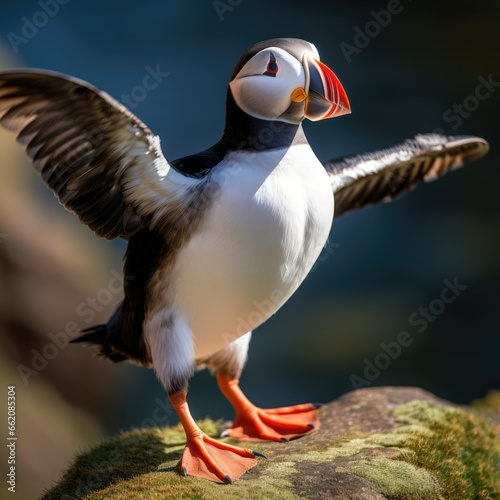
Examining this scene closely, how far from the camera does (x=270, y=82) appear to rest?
7.91ft

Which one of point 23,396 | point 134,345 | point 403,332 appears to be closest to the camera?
point 134,345

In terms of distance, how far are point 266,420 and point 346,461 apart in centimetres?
57

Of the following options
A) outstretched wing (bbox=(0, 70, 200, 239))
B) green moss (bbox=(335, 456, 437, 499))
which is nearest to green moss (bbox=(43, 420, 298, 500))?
green moss (bbox=(335, 456, 437, 499))

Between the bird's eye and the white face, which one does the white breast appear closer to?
the white face

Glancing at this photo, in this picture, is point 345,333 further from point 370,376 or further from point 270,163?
point 270,163

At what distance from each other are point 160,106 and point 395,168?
4242 millimetres

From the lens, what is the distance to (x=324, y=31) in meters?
7.48

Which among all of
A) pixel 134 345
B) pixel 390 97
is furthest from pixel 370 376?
pixel 134 345

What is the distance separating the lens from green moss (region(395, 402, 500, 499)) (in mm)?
2605

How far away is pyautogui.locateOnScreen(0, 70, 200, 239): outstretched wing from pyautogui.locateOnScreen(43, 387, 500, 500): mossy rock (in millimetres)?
861

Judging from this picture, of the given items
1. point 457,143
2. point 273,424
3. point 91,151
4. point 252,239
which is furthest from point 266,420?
point 457,143

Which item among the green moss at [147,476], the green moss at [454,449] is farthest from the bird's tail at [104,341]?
the green moss at [454,449]

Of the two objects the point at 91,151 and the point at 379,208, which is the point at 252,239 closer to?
the point at 91,151

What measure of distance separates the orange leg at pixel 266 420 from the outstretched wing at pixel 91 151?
3.08 ft
